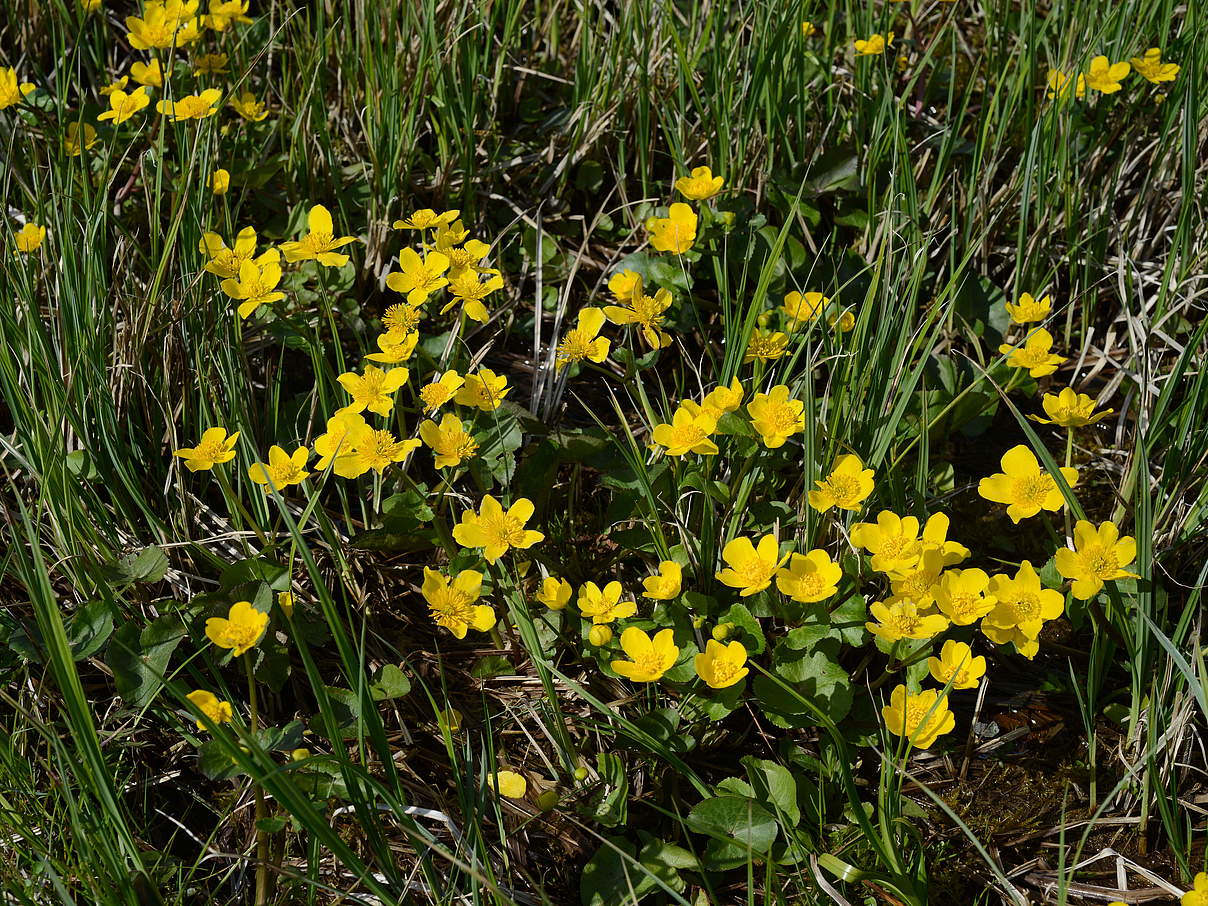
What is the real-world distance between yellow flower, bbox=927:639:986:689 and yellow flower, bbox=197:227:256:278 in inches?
55.3

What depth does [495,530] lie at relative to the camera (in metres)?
1.81

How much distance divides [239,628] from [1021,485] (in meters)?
1.29

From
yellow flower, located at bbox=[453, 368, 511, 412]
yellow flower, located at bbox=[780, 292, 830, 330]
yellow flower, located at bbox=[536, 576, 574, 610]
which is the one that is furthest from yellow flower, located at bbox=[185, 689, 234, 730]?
yellow flower, located at bbox=[780, 292, 830, 330]

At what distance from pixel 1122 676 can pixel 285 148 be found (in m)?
2.20

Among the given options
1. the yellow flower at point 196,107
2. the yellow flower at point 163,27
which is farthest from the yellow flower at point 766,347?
the yellow flower at point 163,27

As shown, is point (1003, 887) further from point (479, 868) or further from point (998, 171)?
point (998, 171)

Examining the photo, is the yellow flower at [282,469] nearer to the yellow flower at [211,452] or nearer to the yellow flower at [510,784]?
the yellow flower at [211,452]

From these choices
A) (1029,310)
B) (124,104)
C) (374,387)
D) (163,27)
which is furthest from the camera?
(163,27)

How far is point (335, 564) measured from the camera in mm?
2033

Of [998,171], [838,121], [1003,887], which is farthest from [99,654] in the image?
[998,171]

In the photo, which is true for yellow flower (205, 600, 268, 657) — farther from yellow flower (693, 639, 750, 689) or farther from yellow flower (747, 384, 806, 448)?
yellow flower (747, 384, 806, 448)

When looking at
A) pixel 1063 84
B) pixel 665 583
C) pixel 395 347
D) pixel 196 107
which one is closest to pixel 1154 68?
pixel 1063 84

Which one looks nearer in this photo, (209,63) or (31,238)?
(31,238)

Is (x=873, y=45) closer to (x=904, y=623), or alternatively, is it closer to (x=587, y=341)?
(x=587, y=341)
